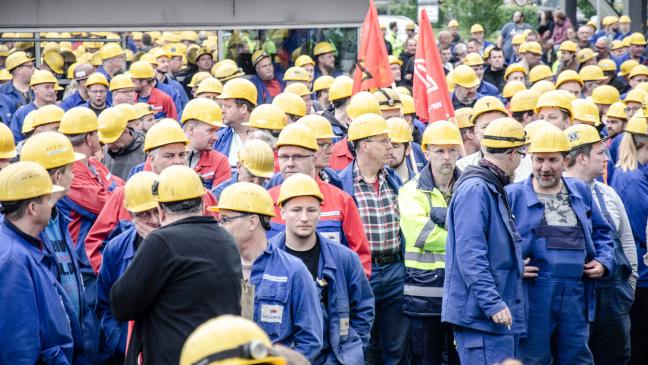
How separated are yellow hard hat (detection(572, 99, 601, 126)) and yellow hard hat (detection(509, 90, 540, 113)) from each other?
49 cm

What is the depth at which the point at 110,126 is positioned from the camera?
10461 millimetres

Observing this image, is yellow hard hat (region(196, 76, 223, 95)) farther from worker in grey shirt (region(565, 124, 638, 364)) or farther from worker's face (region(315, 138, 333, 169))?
worker in grey shirt (region(565, 124, 638, 364))

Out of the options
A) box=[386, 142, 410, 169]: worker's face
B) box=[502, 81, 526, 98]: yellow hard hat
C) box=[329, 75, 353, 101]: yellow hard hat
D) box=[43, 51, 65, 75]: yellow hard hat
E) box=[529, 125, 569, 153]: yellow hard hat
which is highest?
box=[43, 51, 65, 75]: yellow hard hat

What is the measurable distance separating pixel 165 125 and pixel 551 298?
129 inches

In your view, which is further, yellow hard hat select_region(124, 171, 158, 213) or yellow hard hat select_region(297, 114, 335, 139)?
yellow hard hat select_region(297, 114, 335, 139)

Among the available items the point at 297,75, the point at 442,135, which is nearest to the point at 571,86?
the point at 297,75

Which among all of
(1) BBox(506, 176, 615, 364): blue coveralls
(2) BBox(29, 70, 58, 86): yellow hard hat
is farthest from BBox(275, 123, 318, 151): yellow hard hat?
(2) BBox(29, 70, 58, 86): yellow hard hat

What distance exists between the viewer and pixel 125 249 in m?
7.03

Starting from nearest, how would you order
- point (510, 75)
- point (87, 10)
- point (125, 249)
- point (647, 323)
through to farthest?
point (125, 249) → point (647, 323) → point (87, 10) → point (510, 75)

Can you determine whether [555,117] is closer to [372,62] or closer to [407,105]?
[407,105]

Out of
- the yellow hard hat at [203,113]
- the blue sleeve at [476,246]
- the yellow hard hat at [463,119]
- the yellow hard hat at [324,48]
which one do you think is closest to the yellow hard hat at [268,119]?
the yellow hard hat at [203,113]

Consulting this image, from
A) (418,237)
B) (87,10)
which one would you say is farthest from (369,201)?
(87,10)

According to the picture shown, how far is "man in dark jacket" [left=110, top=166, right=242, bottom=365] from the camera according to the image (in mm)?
5426

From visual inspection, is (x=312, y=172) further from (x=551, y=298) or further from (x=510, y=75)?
(x=510, y=75)
